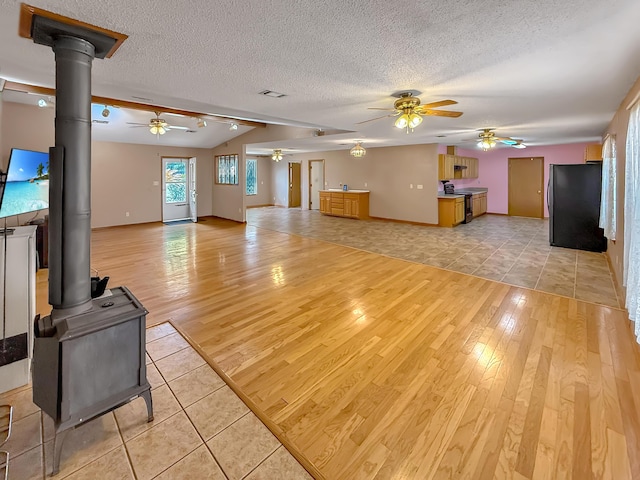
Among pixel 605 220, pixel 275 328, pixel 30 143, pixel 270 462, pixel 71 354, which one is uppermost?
pixel 30 143

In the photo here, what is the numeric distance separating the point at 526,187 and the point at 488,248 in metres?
5.98

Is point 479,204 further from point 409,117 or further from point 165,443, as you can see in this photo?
point 165,443

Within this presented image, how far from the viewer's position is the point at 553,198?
19.9 feet

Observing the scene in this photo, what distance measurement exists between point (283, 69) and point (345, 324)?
2.44m

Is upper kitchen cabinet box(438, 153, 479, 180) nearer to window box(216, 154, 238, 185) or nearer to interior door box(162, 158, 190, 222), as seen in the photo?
window box(216, 154, 238, 185)

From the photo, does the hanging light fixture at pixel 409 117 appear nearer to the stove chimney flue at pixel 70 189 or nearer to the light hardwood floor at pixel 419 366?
the light hardwood floor at pixel 419 366

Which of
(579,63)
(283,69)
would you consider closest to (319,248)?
(283,69)

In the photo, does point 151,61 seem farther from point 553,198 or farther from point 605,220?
point 553,198

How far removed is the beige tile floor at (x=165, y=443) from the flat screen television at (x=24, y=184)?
2.01 metres

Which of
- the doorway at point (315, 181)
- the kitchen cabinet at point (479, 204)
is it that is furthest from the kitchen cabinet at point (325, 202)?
the kitchen cabinet at point (479, 204)

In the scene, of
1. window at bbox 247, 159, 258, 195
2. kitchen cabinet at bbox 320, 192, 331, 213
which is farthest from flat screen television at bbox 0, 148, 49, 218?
window at bbox 247, 159, 258, 195

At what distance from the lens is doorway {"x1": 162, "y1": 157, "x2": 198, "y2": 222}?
9656 millimetres

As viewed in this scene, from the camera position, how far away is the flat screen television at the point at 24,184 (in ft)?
10.0

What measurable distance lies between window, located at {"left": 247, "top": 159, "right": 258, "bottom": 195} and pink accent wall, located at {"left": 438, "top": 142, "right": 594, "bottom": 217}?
8.20 m
